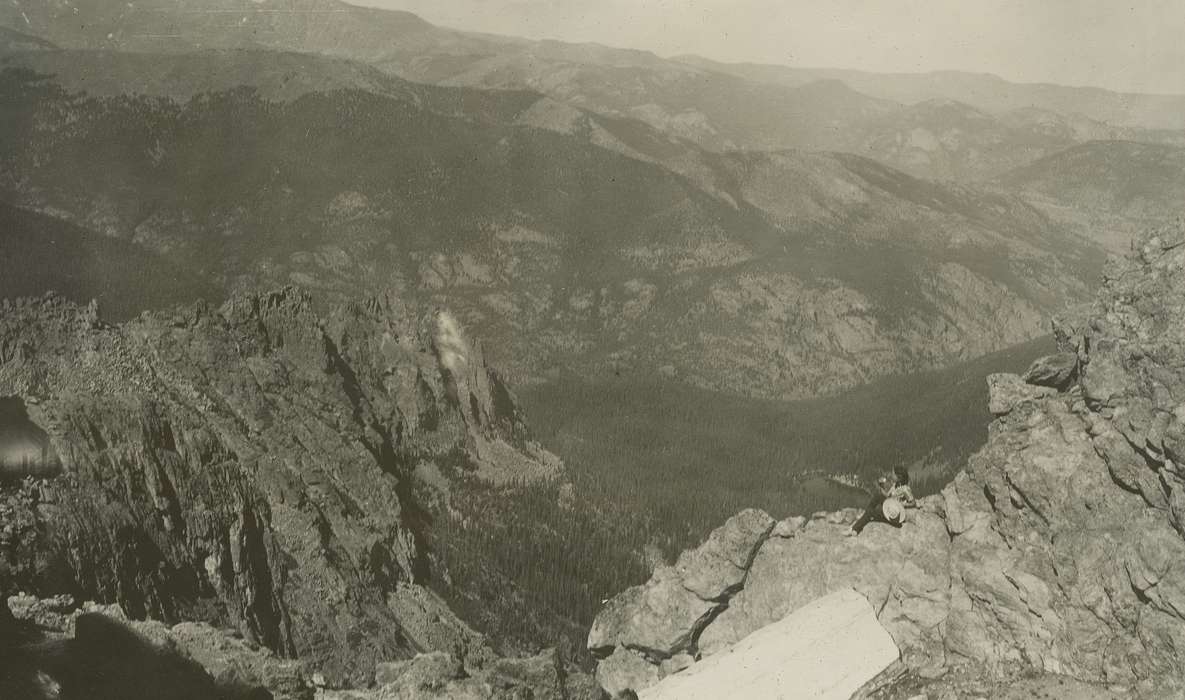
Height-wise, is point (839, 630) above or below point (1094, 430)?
below

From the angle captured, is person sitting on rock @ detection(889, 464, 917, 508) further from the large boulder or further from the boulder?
the large boulder

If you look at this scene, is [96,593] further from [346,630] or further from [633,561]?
[633,561]

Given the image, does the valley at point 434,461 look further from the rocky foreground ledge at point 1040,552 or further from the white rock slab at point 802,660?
the white rock slab at point 802,660

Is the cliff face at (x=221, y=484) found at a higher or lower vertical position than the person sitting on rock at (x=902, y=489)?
lower

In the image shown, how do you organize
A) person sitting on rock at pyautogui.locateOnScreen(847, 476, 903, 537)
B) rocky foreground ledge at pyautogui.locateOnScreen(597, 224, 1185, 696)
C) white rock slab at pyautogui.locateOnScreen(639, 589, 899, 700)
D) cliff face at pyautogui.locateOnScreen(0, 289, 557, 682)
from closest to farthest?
1. rocky foreground ledge at pyautogui.locateOnScreen(597, 224, 1185, 696)
2. white rock slab at pyautogui.locateOnScreen(639, 589, 899, 700)
3. person sitting on rock at pyautogui.locateOnScreen(847, 476, 903, 537)
4. cliff face at pyautogui.locateOnScreen(0, 289, 557, 682)

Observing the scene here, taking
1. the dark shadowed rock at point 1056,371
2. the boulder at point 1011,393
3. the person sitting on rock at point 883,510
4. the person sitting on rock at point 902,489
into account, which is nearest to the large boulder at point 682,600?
the person sitting on rock at point 883,510

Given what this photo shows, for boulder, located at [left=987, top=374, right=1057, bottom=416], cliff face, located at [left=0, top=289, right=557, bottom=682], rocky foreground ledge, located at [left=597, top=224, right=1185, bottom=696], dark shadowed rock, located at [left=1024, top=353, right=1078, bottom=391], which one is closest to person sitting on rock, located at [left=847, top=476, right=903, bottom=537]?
rocky foreground ledge, located at [left=597, top=224, right=1185, bottom=696]

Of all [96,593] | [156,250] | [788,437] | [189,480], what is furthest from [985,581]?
[156,250]
